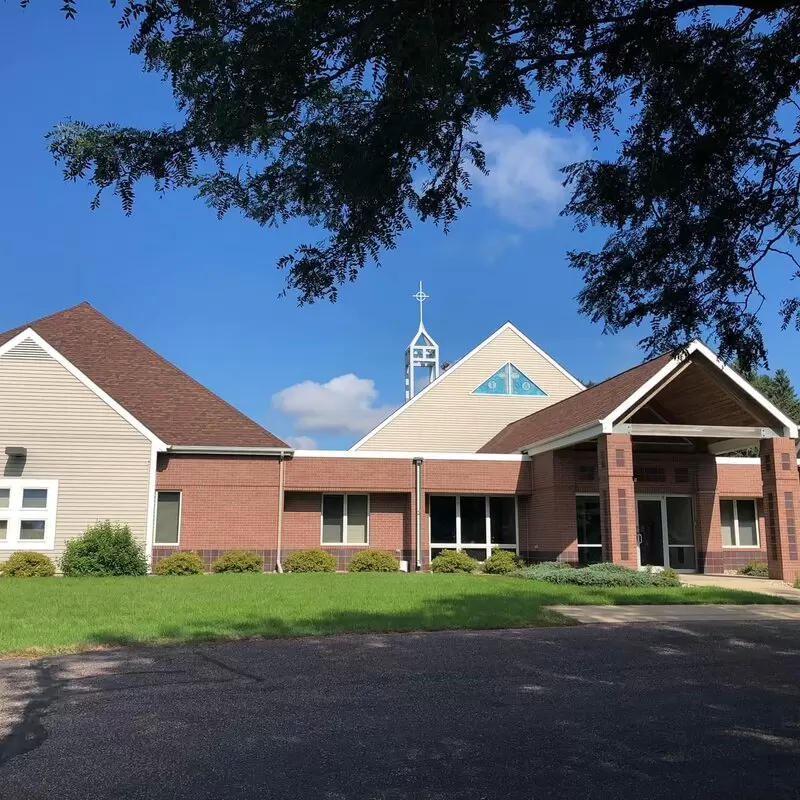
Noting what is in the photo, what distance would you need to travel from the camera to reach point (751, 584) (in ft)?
62.5

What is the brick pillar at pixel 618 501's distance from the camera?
19656 millimetres

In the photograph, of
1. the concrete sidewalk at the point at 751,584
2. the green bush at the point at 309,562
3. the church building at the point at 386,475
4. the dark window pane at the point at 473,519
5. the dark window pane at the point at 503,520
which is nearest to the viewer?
the concrete sidewalk at the point at 751,584

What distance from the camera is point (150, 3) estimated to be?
15.3ft

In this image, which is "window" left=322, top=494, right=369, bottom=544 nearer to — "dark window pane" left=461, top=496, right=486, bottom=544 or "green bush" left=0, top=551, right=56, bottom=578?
"dark window pane" left=461, top=496, right=486, bottom=544

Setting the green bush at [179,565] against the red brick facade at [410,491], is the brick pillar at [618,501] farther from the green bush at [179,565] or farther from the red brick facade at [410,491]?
the green bush at [179,565]

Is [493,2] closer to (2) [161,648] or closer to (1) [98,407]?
(2) [161,648]

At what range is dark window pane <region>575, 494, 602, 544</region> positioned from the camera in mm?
23844

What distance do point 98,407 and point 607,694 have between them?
1767 centimetres

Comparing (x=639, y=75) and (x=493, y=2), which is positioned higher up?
(x=639, y=75)

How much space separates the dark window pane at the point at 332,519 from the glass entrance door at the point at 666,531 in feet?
30.0

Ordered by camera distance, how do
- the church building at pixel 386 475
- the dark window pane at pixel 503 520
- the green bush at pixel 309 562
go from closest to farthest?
the church building at pixel 386 475
the green bush at pixel 309 562
the dark window pane at pixel 503 520

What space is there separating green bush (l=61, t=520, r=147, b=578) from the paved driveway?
11.9 meters

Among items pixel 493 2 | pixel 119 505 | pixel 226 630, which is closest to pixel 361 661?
pixel 226 630

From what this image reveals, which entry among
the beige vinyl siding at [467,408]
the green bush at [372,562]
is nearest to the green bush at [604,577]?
the green bush at [372,562]
